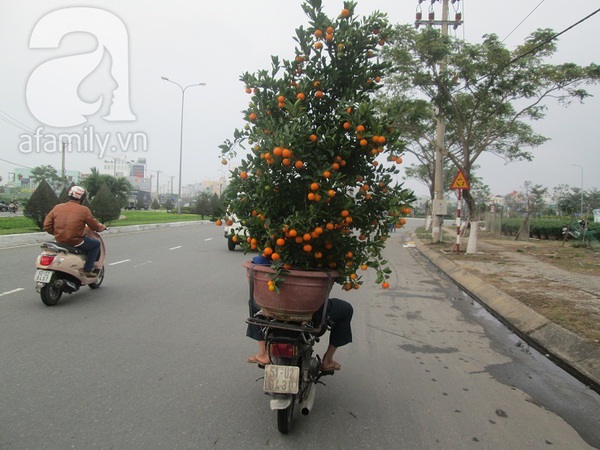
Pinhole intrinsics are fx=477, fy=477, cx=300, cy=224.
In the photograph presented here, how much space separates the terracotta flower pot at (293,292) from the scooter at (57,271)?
4500 mm

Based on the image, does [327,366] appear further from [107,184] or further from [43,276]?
[107,184]

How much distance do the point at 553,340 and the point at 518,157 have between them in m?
21.7

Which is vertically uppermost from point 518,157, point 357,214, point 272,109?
point 518,157

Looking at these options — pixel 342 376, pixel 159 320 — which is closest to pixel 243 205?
pixel 342 376

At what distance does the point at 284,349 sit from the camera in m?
3.07

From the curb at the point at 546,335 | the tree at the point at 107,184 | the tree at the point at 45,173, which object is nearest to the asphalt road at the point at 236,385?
the curb at the point at 546,335

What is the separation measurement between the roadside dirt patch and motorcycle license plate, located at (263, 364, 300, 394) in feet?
13.3

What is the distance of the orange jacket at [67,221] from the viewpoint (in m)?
6.74

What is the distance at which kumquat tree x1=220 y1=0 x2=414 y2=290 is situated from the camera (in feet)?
9.79

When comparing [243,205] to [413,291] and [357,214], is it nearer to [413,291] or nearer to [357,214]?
[357,214]

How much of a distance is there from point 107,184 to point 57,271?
154 ft

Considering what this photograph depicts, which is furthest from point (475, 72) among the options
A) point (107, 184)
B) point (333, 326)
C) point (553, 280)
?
point (107, 184)

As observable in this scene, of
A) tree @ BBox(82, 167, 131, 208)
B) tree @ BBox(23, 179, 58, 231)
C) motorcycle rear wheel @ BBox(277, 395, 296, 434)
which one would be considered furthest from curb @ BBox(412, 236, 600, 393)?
tree @ BBox(82, 167, 131, 208)

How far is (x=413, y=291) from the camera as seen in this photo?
939cm
